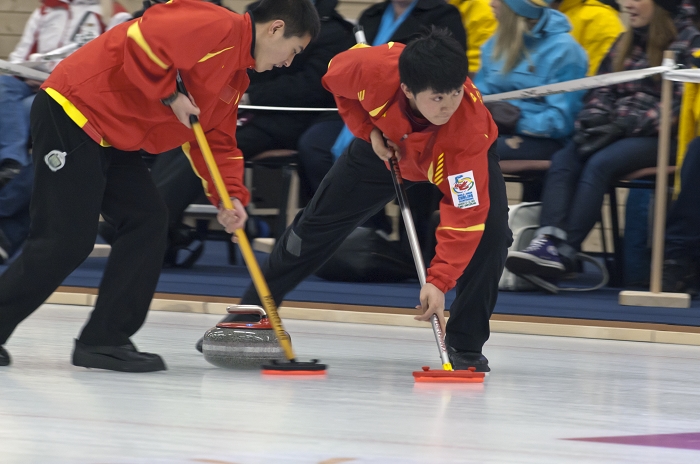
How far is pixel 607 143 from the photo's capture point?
4.55 metres

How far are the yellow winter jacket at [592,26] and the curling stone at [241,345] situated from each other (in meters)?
2.71

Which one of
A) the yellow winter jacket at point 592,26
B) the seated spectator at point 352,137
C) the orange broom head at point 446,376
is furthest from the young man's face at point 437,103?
the yellow winter jacket at point 592,26

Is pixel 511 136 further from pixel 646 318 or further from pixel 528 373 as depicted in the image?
pixel 528 373

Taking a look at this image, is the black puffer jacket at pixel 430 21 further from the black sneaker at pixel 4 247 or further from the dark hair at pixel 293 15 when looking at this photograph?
the black sneaker at pixel 4 247

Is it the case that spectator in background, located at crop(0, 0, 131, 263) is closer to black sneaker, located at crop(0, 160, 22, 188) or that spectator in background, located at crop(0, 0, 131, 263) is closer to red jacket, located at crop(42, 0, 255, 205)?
black sneaker, located at crop(0, 160, 22, 188)

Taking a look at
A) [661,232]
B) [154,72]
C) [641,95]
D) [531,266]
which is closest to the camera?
[154,72]

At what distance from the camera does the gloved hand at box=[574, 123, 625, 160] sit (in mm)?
4531

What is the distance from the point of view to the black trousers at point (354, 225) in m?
3.17

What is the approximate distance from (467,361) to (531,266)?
1322 millimetres

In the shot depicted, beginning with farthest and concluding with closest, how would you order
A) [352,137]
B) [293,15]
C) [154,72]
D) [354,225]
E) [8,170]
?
[8,170] < [352,137] < [354,225] < [293,15] < [154,72]

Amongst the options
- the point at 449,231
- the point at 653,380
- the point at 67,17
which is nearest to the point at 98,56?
the point at 449,231

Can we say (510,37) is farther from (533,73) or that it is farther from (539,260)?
(539,260)

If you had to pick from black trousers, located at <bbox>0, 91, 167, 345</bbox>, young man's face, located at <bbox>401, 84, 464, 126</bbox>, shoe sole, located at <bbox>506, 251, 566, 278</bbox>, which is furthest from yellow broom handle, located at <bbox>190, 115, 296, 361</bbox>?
shoe sole, located at <bbox>506, 251, 566, 278</bbox>

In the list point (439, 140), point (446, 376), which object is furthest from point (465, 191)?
point (446, 376)
